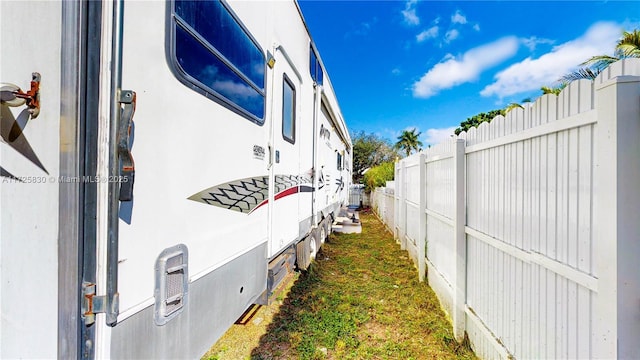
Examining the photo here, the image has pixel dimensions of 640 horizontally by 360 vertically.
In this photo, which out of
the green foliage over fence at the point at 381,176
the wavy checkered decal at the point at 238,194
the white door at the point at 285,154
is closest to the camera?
the wavy checkered decal at the point at 238,194

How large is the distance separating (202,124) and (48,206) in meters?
0.77

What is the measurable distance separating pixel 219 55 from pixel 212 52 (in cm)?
7

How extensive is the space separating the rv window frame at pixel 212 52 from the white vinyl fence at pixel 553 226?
2.05m

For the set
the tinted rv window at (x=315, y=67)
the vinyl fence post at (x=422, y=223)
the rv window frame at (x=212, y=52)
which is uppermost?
the tinted rv window at (x=315, y=67)

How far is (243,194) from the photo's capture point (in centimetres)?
206

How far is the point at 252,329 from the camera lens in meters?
3.58

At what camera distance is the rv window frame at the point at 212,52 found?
4.38ft

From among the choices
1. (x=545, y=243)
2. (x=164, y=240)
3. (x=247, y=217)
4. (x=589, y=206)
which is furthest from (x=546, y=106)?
(x=164, y=240)

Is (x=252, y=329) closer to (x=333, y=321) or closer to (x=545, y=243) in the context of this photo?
(x=333, y=321)

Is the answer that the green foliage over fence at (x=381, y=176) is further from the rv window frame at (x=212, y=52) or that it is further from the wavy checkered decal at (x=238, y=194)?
the rv window frame at (x=212, y=52)

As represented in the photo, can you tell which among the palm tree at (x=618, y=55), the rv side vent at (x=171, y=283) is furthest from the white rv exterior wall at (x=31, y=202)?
the palm tree at (x=618, y=55)

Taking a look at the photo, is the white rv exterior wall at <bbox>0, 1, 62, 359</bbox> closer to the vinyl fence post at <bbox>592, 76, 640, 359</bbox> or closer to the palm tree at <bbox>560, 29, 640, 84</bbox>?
the vinyl fence post at <bbox>592, 76, 640, 359</bbox>

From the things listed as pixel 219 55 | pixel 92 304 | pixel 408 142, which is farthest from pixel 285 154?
pixel 408 142

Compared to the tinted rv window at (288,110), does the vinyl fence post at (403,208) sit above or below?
below
